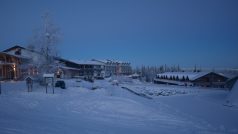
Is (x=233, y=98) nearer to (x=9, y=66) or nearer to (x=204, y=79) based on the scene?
(x=204, y=79)

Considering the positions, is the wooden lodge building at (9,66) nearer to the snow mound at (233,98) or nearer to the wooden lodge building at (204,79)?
the snow mound at (233,98)

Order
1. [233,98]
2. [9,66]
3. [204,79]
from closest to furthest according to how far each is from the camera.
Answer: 1. [233,98]
2. [9,66]
3. [204,79]

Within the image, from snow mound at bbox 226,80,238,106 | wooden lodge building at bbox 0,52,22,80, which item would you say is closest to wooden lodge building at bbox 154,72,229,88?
snow mound at bbox 226,80,238,106

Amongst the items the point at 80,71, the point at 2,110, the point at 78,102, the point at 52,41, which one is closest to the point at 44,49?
the point at 52,41

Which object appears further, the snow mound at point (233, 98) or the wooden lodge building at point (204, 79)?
the wooden lodge building at point (204, 79)

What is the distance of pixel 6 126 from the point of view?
1335cm

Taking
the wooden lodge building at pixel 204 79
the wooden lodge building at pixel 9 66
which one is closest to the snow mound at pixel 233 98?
the wooden lodge building at pixel 204 79

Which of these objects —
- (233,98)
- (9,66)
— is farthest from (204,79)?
(9,66)

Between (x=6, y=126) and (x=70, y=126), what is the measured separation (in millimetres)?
3707

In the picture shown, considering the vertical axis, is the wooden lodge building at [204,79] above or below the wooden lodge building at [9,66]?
below

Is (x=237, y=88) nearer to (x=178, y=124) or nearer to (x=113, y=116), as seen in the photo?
(x=178, y=124)

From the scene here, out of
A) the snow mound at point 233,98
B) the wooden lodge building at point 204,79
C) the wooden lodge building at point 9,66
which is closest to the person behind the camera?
the snow mound at point 233,98

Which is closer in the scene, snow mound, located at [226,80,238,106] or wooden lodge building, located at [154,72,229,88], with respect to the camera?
snow mound, located at [226,80,238,106]

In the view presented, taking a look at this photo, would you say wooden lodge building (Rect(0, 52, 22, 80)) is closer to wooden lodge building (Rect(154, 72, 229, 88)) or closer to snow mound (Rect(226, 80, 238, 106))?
snow mound (Rect(226, 80, 238, 106))
